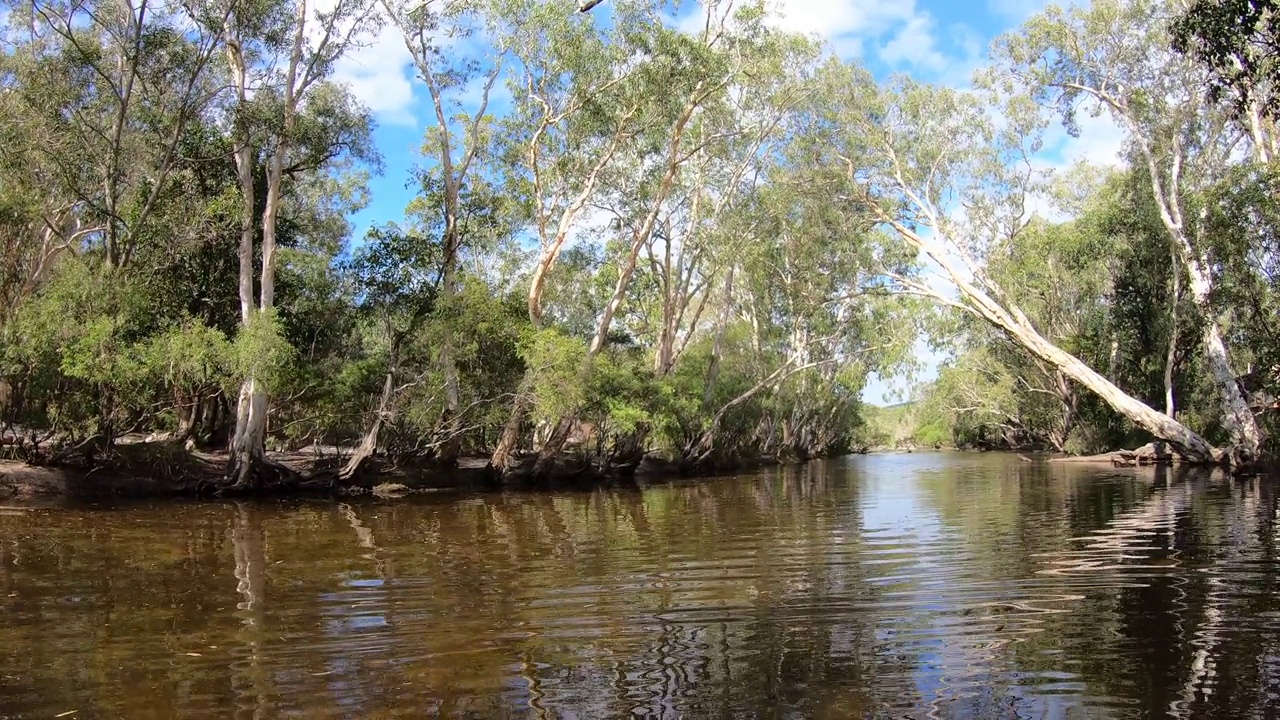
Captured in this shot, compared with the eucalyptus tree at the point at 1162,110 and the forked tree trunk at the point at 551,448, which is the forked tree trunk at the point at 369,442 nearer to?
the forked tree trunk at the point at 551,448

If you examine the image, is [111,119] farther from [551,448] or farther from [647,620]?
[647,620]

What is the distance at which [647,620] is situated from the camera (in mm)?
5996

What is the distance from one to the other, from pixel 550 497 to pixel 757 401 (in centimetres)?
2001

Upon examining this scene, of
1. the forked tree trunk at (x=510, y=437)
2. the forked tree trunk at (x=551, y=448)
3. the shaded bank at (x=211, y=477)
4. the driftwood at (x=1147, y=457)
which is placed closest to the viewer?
the shaded bank at (x=211, y=477)

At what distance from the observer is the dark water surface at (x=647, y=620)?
425 cm

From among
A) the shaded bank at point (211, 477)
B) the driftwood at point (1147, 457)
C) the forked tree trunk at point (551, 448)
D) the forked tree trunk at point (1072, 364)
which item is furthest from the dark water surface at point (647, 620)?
the driftwood at point (1147, 457)

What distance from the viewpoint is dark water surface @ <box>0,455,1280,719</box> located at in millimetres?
4246

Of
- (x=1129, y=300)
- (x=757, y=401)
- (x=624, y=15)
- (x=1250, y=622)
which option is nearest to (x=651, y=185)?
(x=624, y=15)

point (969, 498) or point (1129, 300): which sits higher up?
point (1129, 300)

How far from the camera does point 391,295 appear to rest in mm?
20344

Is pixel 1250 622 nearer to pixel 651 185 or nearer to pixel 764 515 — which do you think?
pixel 764 515

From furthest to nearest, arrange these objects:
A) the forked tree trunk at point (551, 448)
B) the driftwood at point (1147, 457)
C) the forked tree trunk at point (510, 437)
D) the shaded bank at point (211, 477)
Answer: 1. the driftwood at point (1147, 457)
2. the forked tree trunk at point (551, 448)
3. the forked tree trunk at point (510, 437)
4. the shaded bank at point (211, 477)

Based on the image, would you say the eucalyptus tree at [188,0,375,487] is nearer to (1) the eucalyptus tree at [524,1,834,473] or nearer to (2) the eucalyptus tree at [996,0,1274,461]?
(1) the eucalyptus tree at [524,1,834,473]

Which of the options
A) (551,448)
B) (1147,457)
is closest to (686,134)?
(551,448)
